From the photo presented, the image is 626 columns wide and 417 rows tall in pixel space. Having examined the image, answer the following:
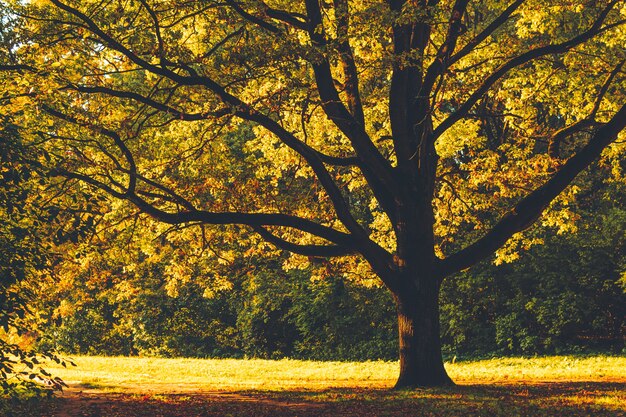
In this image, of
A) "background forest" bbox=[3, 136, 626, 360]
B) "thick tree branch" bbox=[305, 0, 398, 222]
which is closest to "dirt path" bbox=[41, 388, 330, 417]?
"background forest" bbox=[3, 136, 626, 360]

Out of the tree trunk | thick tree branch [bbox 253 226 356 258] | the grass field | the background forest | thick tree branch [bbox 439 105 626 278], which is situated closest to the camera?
the grass field

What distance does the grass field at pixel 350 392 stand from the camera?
11.1 metres

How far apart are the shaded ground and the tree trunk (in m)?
0.59

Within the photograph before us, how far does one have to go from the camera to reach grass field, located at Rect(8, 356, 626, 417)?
1108 cm

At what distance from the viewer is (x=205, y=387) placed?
52.3 ft

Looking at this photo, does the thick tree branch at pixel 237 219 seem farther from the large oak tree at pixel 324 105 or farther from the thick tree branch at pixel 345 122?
the thick tree branch at pixel 345 122

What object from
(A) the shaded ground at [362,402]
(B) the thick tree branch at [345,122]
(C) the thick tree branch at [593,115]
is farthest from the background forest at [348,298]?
(B) the thick tree branch at [345,122]

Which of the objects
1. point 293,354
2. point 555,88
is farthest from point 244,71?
point 293,354

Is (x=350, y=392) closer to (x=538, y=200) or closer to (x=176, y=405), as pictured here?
(x=176, y=405)

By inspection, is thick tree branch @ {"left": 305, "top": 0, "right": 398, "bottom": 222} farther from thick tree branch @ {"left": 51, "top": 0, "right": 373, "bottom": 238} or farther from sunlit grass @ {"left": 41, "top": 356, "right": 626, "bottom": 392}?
sunlit grass @ {"left": 41, "top": 356, "right": 626, "bottom": 392}

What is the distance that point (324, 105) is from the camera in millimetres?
13664

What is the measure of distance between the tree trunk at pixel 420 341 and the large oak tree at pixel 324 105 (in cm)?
3

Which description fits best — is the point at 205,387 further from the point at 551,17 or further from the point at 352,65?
the point at 551,17

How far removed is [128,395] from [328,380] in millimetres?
5427
